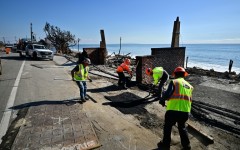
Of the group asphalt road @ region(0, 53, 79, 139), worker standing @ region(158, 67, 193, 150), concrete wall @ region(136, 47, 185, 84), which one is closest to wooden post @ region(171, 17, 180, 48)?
concrete wall @ region(136, 47, 185, 84)

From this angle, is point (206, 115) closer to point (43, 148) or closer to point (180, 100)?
point (180, 100)

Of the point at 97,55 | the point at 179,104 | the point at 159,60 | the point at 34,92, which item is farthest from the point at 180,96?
the point at 97,55

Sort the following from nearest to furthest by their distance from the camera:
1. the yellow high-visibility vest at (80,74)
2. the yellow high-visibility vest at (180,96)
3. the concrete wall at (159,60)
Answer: the yellow high-visibility vest at (180,96) → the yellow high-visibility vest at (80,74) → the concrete wall at (159,60)

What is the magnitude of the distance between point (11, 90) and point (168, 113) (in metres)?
7.66

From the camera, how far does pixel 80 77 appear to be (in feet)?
23.0

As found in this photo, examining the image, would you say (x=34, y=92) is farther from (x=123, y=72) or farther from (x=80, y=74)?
(x=123, y=72)

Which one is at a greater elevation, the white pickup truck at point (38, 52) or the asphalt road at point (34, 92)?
the white pickup truck at point (38, 52)

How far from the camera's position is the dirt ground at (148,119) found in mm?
4656

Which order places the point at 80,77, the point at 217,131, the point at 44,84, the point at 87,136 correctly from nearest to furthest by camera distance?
1. the point at 87,136
2. the point at 217,131
3. the point at 80,77
4. the point at 44,84

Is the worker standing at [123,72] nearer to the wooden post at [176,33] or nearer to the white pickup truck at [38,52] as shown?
the wooden post at [176,33]

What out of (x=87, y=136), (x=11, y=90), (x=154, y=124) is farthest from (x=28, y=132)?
(x=11, y=90)

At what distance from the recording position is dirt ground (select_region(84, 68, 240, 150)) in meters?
4.66

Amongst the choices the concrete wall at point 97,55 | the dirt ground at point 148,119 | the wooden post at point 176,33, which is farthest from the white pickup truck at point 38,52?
the dirt ground at point 148,119

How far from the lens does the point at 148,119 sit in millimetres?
6031
